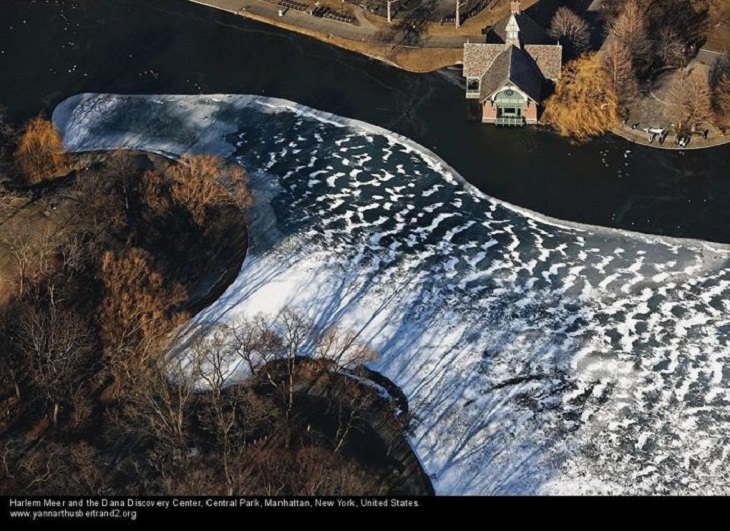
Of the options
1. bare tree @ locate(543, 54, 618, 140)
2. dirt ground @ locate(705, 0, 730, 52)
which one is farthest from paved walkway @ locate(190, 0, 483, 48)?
dirt ground @ locate(705, 0, 730, 52)

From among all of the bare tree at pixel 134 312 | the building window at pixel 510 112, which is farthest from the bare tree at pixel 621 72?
the bare tree at pixel 134 312

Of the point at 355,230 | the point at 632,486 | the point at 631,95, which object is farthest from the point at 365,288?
the point at 631,95

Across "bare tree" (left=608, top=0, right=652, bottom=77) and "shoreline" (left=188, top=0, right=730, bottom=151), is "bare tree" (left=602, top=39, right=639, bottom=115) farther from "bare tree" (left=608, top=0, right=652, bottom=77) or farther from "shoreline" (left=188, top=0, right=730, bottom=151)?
"shoreline" (left=188, top=0, right=730, bottom=151)

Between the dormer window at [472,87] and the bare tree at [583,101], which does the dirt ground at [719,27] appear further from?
the dormer window at [472,87]

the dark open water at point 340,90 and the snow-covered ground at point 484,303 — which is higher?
the dark open water at point 340,90

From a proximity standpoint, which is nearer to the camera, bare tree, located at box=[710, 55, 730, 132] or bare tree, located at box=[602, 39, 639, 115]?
bare tree, located at box=[710, 55, 730, 132]

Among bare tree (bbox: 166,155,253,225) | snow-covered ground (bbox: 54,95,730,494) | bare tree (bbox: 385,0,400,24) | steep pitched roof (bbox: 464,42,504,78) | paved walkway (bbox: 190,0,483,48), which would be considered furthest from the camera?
bare tree (bbox: 385,0,400,24)

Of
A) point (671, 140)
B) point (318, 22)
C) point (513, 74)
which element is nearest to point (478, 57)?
point (513, 74)
